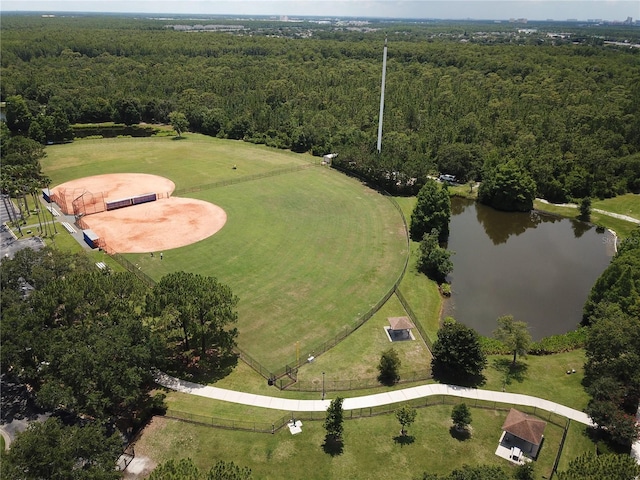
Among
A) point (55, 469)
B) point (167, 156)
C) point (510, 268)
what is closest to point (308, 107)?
point (167, 156)

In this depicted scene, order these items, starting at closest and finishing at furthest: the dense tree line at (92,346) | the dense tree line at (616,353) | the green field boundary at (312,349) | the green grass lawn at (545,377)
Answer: the dense tree line at (92,346) < the dense tree line at (616,353) < the green grass lawn at (545,377) < the green field boundary at (312,349)

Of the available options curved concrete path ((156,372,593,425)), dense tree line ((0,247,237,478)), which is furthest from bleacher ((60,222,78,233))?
curved concrete path ((156,372,593,425))

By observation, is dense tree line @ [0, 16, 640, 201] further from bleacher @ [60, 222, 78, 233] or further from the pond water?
bleacher @ [60, 222, 78, 233]

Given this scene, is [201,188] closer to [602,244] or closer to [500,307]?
[500,307]

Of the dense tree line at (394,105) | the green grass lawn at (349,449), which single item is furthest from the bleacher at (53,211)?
the green grass lawn at (349,449)

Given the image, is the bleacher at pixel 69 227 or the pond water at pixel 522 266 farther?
the bleacher at pixel 69 227

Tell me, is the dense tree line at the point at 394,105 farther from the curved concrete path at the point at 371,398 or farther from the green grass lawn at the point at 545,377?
the curved concrete path at the point at 371,398

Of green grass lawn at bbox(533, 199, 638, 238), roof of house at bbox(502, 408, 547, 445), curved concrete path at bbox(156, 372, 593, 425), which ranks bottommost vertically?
green grass lawn at bbox(533, 199, 638, 238)
